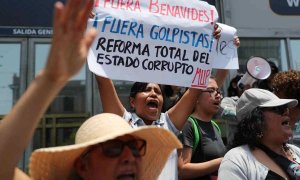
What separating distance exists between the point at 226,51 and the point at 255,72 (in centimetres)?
79

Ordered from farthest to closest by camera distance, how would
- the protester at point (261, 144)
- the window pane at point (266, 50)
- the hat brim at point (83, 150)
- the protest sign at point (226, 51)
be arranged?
the window pane at point (266, 50) → the protest sign at point (226, 51) → the protester at point (261, 144) → the hat brim at point (83, 150)

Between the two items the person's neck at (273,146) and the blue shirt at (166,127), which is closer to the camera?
the person's neck at (273,146)

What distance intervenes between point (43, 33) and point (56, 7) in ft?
15.2

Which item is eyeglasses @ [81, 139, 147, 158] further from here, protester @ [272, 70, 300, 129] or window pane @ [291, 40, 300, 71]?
window pane @ [291, 40, 300, 71]

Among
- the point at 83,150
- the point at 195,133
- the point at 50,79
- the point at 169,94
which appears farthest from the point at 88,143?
the point at 169,94

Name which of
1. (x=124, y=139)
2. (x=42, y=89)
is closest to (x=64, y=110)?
(x=124, y=139)

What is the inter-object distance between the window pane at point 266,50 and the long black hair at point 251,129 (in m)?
3.82

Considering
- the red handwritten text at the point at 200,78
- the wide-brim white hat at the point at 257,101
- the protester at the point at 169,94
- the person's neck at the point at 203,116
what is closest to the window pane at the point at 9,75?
the protester at the point at 169,94

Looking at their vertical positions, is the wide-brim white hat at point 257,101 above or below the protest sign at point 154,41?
below

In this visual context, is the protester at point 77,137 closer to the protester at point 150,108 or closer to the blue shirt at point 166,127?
the blue shirt at point 166,127

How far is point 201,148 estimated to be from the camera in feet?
8.87

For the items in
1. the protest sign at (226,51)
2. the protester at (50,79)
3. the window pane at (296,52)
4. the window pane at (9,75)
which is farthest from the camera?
the window pane at (296,52)

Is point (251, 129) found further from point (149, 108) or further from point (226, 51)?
point (226, 51)

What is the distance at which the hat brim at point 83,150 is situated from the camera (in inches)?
55.3
